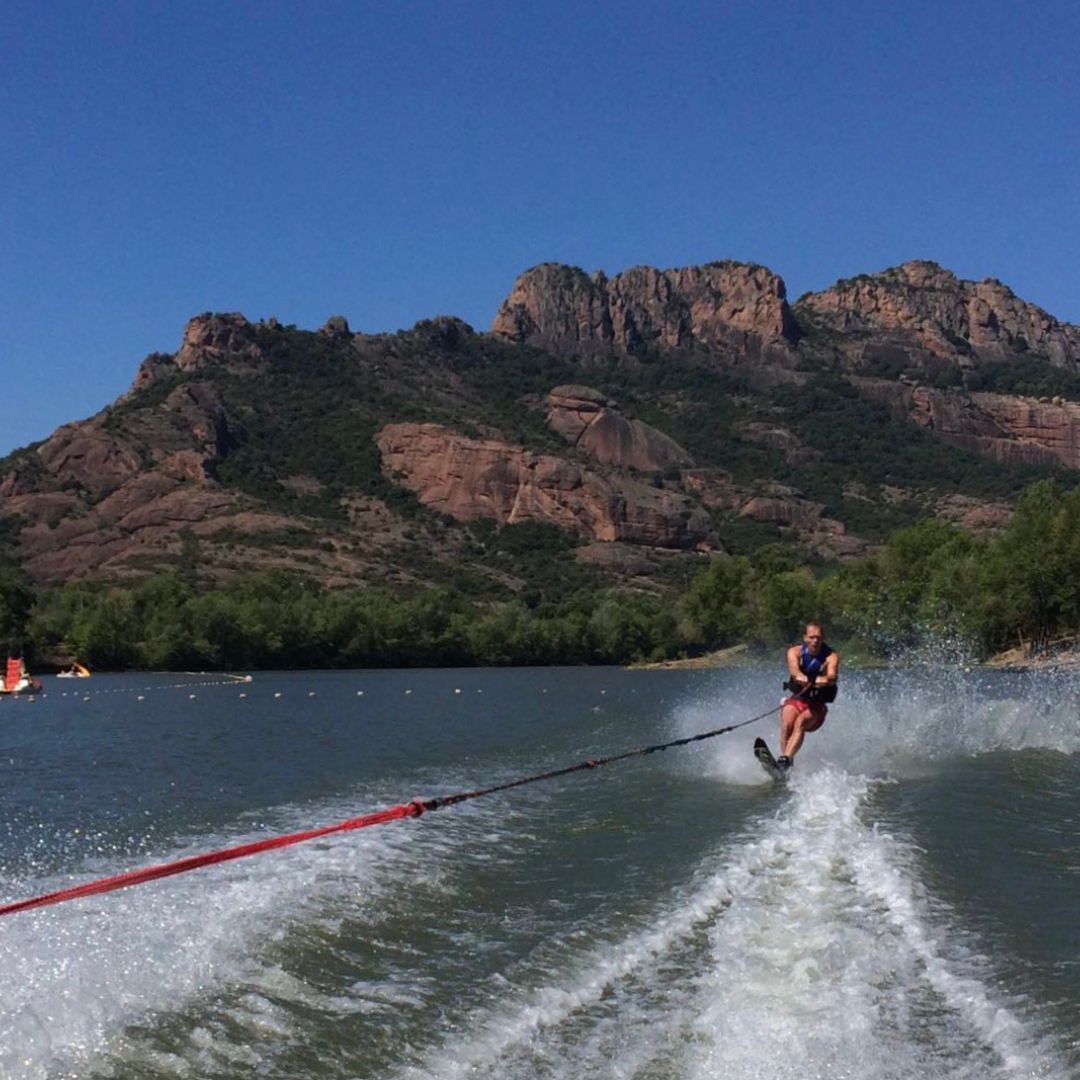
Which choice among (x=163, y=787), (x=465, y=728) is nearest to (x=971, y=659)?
(x=465, y=728)

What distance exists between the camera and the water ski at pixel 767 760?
15570 millimetres

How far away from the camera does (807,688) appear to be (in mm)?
15227

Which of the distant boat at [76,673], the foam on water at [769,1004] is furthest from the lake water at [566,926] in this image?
the distant boat at [76,673]

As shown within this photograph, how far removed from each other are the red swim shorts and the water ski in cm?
53

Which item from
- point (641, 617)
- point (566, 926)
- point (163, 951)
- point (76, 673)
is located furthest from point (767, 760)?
point (641, 617)

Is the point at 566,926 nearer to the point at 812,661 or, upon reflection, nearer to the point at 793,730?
the point at 812,661

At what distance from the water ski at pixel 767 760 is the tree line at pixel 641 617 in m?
47.9

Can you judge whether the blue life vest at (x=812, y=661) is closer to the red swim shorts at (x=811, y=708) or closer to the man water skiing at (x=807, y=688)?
the man water skiing at (x=807, y=688)

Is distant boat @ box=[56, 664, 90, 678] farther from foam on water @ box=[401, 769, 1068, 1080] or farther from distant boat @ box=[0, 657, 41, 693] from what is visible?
foam on water @ box=[401, 769, 1068, 1080]

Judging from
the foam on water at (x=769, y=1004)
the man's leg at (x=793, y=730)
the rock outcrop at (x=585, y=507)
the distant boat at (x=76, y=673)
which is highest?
the rock outcrop at (x=585, y=507)

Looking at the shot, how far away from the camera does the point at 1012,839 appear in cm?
1184

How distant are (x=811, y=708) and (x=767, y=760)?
85cm

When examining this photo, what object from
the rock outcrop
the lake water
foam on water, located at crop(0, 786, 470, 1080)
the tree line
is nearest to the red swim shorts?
the lake water

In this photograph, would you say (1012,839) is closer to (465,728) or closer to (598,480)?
(465,728)
